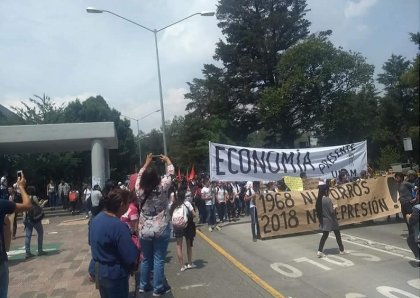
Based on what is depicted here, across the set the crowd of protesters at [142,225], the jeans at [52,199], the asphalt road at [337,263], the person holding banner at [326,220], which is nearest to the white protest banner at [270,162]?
the crowd of protesters at [142,225]

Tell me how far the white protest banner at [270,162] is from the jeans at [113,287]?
32.7 ft

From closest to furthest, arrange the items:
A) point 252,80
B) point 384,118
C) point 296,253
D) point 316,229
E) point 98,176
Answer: point 384,118 → point 296,253 → point 316,229 → point 98,176 → point 252,80

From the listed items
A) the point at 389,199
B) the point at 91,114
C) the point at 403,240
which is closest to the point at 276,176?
the point at 389,199

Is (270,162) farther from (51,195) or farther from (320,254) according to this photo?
(51,195)

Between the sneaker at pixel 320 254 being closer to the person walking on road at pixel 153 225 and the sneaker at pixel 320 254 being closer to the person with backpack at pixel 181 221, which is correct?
the person with backpack at pixel 181 221

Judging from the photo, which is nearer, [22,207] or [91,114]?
[22,207]

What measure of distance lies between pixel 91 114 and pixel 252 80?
66.1ft

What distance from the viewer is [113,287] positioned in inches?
175

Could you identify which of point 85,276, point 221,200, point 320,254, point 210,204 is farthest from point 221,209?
point 85,276

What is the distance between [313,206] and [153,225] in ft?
25.0

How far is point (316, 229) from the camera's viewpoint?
13328 millimetres

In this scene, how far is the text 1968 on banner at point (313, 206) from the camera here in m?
→ 13.0

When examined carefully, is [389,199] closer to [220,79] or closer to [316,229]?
[316,229]

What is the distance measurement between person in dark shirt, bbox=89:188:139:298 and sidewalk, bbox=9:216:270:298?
2.56 m
